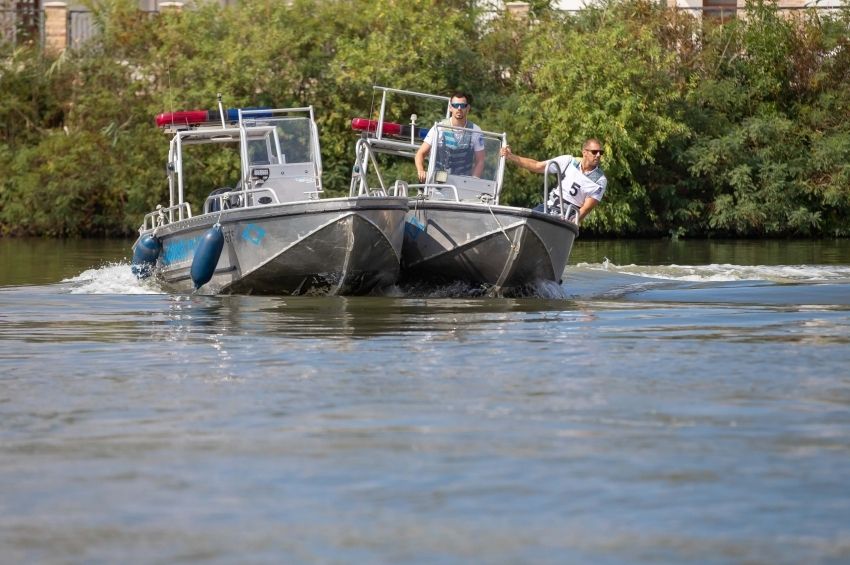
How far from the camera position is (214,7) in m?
34.3

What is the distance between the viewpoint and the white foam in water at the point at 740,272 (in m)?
18.7

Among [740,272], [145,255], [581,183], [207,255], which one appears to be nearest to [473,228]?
[581,183]

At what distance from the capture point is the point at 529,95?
33.2 metres

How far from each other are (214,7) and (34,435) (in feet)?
91.6

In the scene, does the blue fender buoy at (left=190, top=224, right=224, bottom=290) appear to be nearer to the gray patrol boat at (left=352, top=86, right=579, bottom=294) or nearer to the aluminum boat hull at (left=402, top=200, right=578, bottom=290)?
the gray patrol boat at (left=352, top=86, right=579, bottom=294)

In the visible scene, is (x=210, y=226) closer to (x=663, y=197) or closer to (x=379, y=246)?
(x=379, y=246)

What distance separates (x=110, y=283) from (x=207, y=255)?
2849mm

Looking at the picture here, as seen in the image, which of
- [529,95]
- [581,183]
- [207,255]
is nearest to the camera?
[207,255]

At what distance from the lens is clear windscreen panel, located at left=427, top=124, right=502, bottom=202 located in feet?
53.3

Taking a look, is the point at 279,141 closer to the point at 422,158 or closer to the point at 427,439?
the point at 422,158

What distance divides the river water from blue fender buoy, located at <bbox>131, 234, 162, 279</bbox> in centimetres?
422

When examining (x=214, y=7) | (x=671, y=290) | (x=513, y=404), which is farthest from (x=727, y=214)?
(x=513, y=404)

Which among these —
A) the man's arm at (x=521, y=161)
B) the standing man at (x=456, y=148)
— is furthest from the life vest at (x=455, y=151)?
the man's arm at (x=521, y=161)

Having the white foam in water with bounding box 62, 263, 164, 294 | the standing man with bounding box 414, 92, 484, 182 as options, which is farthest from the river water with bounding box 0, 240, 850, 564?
the white foam in water with bounding box 62, 263, 164, 294
